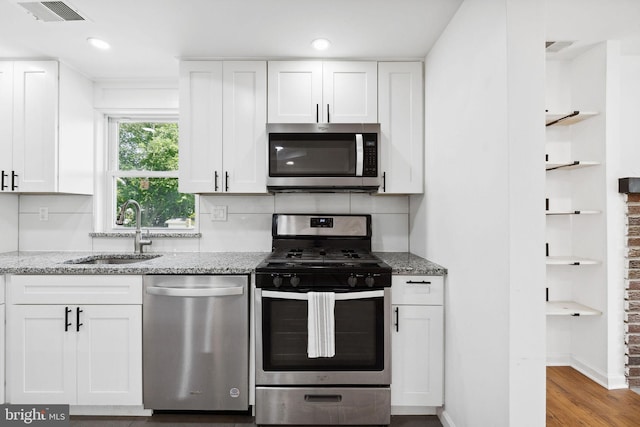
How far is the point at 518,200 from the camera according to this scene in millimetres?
1343

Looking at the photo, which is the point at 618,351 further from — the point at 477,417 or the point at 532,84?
the point at 532,84

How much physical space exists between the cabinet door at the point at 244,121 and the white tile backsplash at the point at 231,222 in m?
0.36

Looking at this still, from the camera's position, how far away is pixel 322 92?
2.38 metres

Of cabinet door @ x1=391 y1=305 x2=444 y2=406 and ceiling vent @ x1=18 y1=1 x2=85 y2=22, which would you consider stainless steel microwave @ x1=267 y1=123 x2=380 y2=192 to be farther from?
ceiling vent @ x1=18 y1=1 x2=85 y2=22

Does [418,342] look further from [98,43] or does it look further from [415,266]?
[98,43]

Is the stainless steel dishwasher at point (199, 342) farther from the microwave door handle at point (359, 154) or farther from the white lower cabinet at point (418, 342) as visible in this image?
the microwave door handle at point (359, 154)

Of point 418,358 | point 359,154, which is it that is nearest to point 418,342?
point 418,358

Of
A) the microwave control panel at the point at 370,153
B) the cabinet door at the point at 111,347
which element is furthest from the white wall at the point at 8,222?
the microwave control panel at the point at 370,153

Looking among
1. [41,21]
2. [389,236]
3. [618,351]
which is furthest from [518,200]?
[41,21]

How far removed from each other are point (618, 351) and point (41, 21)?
422 centimetres

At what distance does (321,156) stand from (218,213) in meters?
1.00

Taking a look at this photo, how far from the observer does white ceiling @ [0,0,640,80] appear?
1.82 meters

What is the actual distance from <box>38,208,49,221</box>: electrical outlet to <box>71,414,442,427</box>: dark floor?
1551 mm

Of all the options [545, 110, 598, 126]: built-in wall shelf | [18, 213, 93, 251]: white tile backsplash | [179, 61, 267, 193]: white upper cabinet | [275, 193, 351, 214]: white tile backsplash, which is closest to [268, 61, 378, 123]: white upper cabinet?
[179, 61, 267, 193]: white upper cabinet
